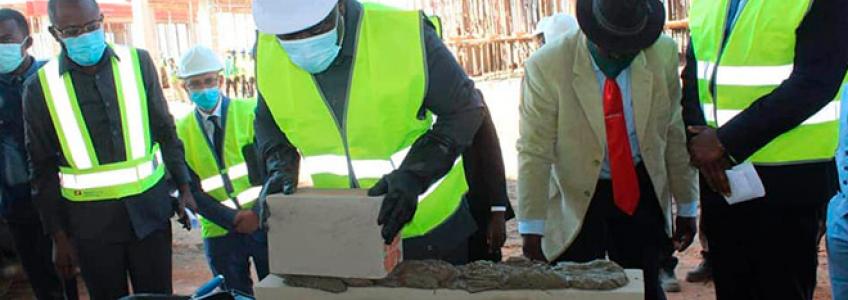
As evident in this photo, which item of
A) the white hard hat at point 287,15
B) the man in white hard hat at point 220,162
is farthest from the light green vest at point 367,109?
the man in white hard hat at point 220,162

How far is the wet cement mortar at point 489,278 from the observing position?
2023mm

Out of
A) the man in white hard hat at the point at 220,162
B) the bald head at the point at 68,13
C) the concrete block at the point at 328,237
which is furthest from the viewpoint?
the man in white hard hat at the point at 220,162

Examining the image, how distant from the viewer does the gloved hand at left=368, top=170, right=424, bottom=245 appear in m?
2.08

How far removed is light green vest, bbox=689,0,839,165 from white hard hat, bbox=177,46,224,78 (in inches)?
97.7

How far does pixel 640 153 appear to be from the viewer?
9.05 ft

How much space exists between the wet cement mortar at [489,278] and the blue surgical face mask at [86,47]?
65.1 inches

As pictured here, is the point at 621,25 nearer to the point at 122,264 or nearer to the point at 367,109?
the point at 367,109

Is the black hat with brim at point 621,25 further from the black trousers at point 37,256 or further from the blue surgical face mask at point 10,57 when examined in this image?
the black trousers at point 37,256

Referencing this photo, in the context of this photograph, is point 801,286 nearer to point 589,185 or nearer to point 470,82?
point 589,185

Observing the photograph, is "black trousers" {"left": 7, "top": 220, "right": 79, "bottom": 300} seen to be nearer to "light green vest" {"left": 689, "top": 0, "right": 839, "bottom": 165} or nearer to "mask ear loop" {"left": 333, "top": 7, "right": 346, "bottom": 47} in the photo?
"mask ear loop" {"left": 333, "top": 7, "right": 346, "bottom": 47}

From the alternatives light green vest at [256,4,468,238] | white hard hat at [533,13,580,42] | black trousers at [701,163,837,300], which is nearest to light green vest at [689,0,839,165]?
black trousers at [701,163,837,300]

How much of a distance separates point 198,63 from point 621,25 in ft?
7.69

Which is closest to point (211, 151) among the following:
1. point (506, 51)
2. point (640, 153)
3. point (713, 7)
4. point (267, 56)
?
point (267, 56)

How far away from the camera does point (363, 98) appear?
2445mm
